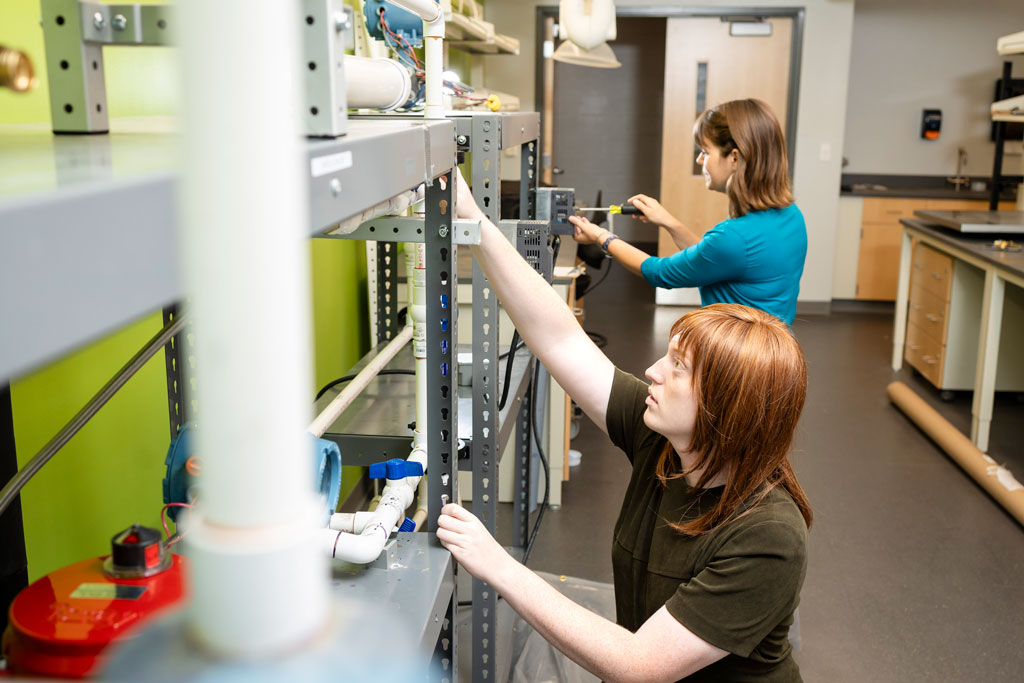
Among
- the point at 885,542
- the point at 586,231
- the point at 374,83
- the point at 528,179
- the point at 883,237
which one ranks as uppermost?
the point at 374,83

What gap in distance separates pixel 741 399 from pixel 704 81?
5.84m

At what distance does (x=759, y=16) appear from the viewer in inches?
255

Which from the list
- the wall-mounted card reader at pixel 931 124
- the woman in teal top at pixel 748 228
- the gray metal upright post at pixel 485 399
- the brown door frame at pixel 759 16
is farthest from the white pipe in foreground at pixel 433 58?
the wall-mounted card reader at pixel 931 124

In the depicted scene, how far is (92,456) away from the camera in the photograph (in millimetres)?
1576

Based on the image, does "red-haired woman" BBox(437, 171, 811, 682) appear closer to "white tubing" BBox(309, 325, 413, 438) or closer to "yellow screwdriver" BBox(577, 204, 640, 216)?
"white tubing" BBox(309, 325, 413, 438)

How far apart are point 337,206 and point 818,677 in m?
2.29

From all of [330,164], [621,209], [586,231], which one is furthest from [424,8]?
[621,209]

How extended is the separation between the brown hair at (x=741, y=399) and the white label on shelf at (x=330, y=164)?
0.81 meters

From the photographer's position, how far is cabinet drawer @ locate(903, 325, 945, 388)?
4652mm

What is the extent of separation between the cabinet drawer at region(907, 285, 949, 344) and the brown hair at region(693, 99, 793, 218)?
2.59 m

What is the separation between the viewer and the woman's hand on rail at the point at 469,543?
1227 millimetres

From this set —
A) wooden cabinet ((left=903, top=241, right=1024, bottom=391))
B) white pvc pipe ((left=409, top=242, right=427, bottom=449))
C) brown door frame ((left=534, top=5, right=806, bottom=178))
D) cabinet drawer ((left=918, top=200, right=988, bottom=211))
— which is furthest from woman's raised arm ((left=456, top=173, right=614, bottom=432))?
cabinet drawer ((left=918, top=200, right=988, bottom=211))

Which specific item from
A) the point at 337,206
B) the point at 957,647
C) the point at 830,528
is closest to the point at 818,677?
the point at 957,647

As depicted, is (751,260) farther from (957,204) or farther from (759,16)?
(957,204)
